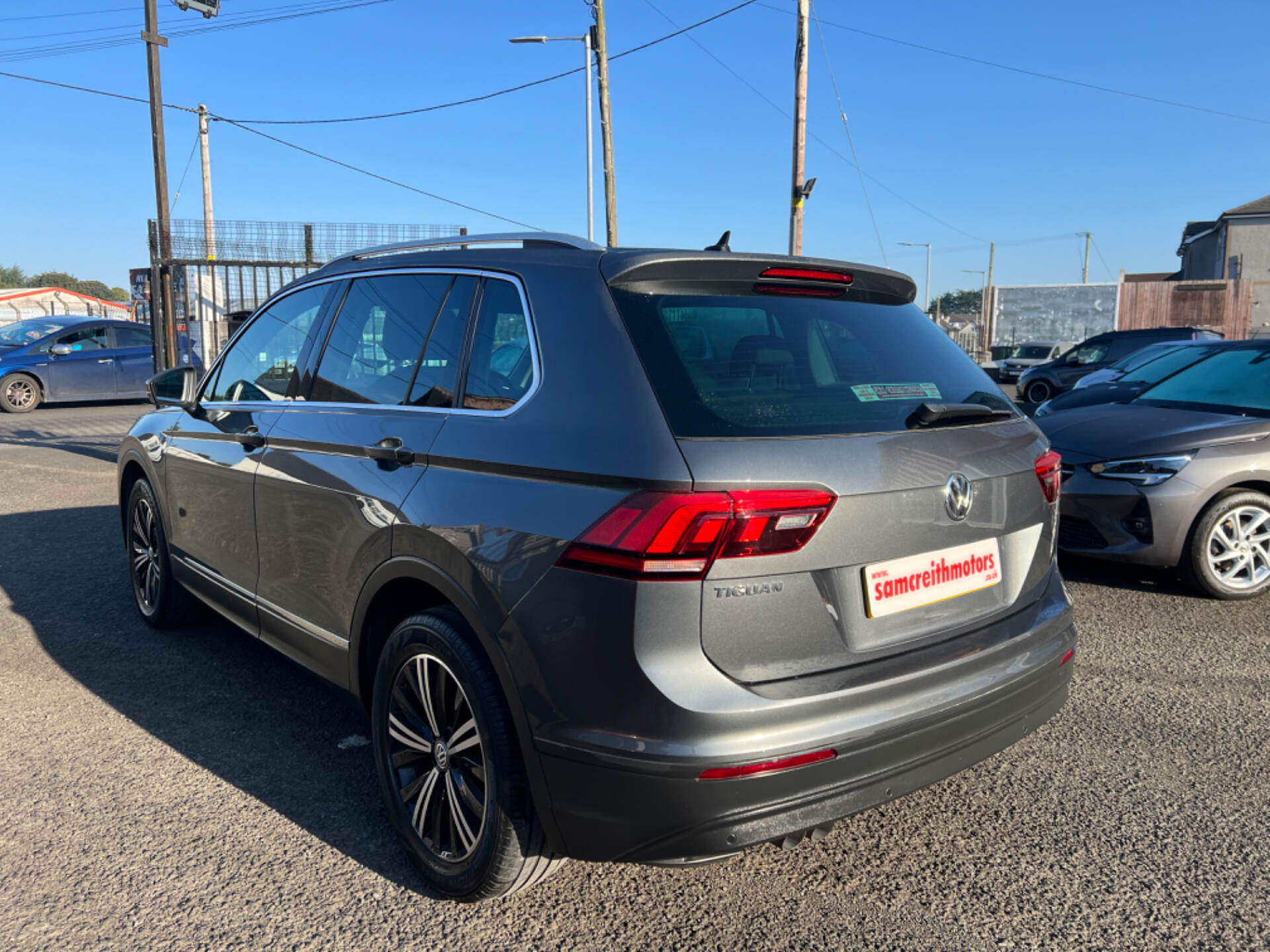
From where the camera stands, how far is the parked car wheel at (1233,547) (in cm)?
528

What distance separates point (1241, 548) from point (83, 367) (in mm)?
18787

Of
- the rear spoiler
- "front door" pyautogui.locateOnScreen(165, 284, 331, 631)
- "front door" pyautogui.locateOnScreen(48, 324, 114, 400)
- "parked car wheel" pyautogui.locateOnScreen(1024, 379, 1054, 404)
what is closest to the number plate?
the rear spoiler

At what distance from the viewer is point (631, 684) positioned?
2061 millimetres

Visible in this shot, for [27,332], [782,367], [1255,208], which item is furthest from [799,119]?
[1255,208]

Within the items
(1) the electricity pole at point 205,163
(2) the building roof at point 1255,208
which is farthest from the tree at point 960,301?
(1) the electricity pole at point 205,163

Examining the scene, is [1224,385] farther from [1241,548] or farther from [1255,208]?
[1255,208]

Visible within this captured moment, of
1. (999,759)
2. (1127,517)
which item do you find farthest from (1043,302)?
(999,759)

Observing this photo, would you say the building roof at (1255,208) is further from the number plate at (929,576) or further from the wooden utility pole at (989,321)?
the number plate at (929,576)

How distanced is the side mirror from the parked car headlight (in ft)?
15.7

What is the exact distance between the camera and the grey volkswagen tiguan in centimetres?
207

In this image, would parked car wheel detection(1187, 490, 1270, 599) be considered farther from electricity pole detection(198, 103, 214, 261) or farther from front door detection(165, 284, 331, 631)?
electricity pole detection(198, 103, 214, 261)

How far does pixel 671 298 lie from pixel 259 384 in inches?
83.9

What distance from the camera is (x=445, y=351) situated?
2832 millimetres

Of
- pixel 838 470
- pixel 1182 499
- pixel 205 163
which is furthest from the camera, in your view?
pixel 205 163
